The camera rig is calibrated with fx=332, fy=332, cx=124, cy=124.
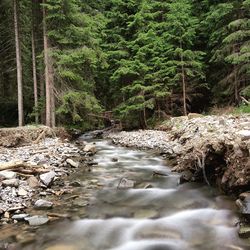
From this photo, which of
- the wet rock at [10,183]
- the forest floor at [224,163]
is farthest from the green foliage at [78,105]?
the wet rock at [10,183]

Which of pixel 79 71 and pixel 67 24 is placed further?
pixel 79 71

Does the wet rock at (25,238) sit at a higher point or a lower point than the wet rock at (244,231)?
lower

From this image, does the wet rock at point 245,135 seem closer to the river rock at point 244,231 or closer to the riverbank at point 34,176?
the river rock at point 244,231

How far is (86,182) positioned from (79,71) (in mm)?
12610

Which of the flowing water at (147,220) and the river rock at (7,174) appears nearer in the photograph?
the flowing water at (147,220)

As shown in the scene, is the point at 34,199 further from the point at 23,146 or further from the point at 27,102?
the point at 27,102

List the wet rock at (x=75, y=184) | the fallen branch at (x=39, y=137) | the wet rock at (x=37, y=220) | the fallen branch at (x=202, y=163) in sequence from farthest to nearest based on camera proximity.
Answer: the fallen branch at (x=39, y=137), the wet rock at (x=75, y=184), the fallen branch at (x=202, y=163), the wet rock at (x=37, y=220)

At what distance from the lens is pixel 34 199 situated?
25.6 feet

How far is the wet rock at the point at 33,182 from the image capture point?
856 cm

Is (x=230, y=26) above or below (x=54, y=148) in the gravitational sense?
above

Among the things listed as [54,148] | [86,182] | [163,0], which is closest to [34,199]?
[86,182]

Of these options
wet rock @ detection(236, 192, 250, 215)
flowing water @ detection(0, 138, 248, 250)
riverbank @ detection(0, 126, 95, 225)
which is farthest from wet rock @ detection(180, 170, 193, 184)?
riverbank @ detection(0, 126, 95, 225)

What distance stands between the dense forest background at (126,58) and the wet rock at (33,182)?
30.9ft

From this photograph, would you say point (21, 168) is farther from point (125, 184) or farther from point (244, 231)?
point (244, 231)
